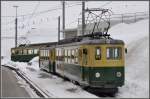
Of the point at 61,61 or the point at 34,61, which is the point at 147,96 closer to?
the point at 61,61

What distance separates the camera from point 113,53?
22547 mm

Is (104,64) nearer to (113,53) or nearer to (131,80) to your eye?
(113,53)

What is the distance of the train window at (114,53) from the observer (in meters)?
22.5

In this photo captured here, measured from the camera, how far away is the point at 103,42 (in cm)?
2242

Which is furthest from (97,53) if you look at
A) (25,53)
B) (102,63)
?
(25,53)

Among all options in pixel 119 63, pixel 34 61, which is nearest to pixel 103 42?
pixel 119 63

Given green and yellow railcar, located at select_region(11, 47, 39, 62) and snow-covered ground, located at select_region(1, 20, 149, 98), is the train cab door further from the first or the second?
green and yellow railcar, located at select_region(11, 47, 39, 62)

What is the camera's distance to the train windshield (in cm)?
2245

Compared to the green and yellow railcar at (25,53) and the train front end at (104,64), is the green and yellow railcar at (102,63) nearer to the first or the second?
the train front end at (104,64)

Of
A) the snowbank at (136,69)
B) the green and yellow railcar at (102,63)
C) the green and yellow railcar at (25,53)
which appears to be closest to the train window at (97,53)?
the green and yellow railcar at (102,63)

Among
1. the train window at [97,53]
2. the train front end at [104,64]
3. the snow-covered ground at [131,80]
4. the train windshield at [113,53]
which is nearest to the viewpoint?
the snow-covered ground at [131,80]

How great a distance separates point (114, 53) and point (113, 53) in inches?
1.8

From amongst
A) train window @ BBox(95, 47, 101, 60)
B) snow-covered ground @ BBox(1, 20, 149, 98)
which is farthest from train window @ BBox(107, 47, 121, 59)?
snow-covered ground @ BBox(1, 20, 149, 98)

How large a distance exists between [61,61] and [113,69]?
7.85 meters
